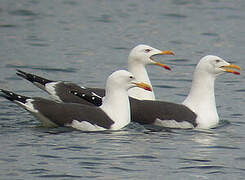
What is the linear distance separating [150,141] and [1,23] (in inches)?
545

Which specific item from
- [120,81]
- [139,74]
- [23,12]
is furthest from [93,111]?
[23,12]

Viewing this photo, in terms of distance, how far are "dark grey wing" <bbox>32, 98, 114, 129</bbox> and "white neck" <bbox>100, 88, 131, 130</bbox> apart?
0.33 ft

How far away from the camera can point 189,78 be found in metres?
20.2

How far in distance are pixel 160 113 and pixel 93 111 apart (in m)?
1.24

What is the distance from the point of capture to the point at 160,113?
15.1 meters

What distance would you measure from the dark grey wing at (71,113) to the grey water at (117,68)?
7.8 inches

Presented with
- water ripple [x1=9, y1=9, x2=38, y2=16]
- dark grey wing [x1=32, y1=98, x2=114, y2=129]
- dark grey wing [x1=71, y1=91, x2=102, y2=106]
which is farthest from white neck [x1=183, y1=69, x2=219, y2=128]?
water ripple [x1=9, y1=9, x2=38, y2=16]

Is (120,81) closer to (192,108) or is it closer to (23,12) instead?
(192,108)

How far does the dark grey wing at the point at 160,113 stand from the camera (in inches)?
593

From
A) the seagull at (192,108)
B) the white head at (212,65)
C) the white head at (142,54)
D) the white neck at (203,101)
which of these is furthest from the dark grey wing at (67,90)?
the white head at (212,65)

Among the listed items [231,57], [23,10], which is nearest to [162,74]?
[231,57]

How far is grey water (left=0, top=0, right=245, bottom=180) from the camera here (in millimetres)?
12672

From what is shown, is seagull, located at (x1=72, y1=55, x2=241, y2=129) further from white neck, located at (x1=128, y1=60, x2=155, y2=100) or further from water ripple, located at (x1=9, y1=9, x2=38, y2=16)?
water ripple, located at (x1=9, y1=9, x2=38, y2=16)

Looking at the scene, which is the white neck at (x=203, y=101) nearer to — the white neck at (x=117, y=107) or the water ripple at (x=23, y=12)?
the white neck at (x=117, y=107)
